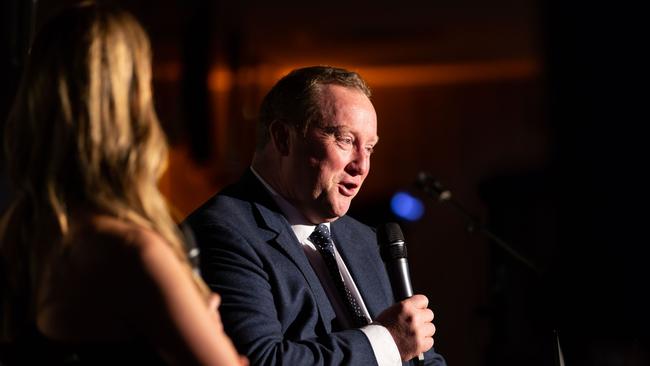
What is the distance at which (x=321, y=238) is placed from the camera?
7.80 feet

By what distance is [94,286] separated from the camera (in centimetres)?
122

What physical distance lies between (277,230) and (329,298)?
222 millimetres

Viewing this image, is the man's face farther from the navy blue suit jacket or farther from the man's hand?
the man's hand

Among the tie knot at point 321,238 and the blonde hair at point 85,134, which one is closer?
the blonde hair at point 85,134

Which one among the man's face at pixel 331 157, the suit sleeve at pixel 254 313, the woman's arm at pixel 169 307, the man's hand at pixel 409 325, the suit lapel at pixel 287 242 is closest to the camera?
the woman's arm at pixel 169 307

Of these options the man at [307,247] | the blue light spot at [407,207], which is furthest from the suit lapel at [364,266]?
the blue light spot at [407,207]

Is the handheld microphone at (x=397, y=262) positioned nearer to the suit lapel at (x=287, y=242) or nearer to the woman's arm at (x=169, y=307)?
the suit lapel at (x=287, y=242)

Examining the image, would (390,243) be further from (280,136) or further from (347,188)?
(280,136)

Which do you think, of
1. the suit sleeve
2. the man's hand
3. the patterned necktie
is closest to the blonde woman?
the suit sleeve

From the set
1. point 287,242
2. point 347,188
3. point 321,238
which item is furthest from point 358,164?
point 287,242

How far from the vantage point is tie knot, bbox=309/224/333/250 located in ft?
7.75

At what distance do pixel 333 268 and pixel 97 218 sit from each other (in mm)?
1144

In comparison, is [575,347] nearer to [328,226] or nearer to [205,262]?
[328,226]

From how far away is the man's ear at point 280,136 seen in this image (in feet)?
7.94
